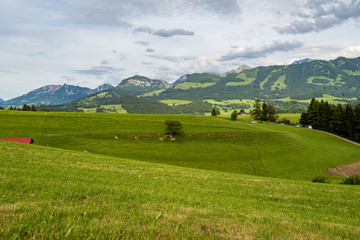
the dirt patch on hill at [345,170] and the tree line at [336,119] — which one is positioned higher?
the tree line at [336,119]

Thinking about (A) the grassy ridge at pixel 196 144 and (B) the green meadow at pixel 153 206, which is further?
(A) the grassy ridge at pixel 196 144

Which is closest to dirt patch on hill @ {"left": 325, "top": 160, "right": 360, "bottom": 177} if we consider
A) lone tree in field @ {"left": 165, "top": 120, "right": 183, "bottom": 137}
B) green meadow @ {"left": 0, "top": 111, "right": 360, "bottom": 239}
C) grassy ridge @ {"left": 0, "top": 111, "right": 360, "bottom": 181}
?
grassy ridge @ {"left": 0, "top": 111, "right": 360, "bottom": 181}

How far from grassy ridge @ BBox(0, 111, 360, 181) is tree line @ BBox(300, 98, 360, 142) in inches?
469

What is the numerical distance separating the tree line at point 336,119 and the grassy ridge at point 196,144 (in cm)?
1191

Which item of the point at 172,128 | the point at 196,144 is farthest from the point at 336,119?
the point at 172,128

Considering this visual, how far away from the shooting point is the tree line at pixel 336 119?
10156 cm

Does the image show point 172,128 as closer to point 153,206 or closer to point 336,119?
point 153,206

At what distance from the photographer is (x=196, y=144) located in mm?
81500

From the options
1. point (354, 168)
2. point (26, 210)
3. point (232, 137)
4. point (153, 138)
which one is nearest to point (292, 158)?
point (354, 168)

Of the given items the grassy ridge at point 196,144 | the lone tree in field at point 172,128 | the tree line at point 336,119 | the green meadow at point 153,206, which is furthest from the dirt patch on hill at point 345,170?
the lone tree in field at point 172,128

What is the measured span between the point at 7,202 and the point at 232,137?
88.8m

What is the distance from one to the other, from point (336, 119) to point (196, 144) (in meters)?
86.7

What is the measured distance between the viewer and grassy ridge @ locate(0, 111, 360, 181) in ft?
210

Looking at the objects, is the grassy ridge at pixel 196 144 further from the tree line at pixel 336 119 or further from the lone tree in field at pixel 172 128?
the tree line at pixel 336 119
